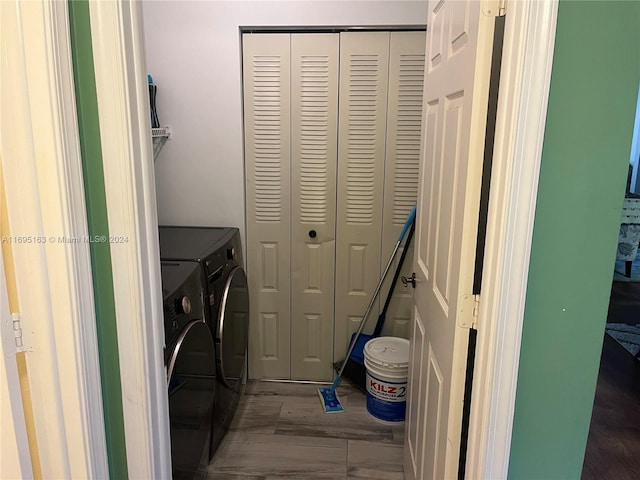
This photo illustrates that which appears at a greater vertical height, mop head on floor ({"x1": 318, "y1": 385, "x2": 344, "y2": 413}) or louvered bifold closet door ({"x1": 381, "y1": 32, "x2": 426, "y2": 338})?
louvered bifold closet door ({"x1": 381, "y1": 32, "x2": 426, "y2": 338})

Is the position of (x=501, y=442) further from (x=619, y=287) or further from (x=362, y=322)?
(x=619, y=287)

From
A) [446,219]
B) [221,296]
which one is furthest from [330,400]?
[446,219]

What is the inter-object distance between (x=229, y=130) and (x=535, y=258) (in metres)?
1.77

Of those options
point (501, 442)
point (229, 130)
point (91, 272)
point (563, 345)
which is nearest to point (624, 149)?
point (563, 345)

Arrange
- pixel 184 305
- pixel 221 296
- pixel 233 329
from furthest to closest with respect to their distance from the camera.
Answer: pixel 233 329
pixel 221 296
pixel 184 305

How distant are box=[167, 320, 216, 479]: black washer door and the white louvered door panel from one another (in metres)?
0.88

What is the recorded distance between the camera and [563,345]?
3.37ft

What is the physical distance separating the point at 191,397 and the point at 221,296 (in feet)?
1.72

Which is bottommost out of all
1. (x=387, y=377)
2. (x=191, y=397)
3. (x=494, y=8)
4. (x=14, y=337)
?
(x=387, y=377)

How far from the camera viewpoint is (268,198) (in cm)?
248

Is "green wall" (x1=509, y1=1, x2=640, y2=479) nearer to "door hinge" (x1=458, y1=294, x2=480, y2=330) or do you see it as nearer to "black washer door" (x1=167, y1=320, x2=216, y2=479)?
"door hinge" (x1=458, y1=294, x2=480, y2=330)

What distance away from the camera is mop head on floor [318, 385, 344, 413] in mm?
2453

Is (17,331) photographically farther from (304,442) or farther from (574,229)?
(304,442)

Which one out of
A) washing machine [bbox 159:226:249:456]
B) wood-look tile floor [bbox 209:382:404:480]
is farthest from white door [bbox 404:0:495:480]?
washing machine [bbox 159:226:249:456]
